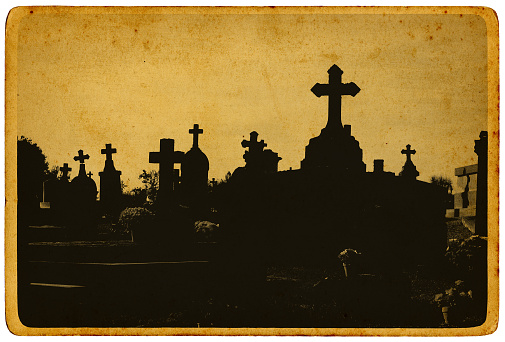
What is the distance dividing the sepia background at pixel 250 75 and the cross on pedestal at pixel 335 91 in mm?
37

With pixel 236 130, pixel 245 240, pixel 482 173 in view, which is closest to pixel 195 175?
pixel 236 130

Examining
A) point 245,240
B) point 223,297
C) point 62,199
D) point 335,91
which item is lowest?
point 223,297

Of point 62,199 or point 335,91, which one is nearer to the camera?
point 335,91

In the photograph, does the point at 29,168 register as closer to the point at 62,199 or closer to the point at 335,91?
the point at 62,199

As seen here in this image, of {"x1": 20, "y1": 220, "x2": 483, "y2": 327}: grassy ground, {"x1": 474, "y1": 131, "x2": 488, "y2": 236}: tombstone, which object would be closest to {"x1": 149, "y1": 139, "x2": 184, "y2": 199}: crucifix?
{"x1": 20, "y1": 220, "x2": 483, "y2": 327}: grassy ground

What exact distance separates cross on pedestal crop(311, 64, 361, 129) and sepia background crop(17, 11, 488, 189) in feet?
0.12

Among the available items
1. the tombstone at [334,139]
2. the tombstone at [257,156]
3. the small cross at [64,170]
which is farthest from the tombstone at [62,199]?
the tombstone at [334,139]

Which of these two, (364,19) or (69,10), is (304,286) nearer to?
(364,19)

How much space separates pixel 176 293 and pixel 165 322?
0.62 ft

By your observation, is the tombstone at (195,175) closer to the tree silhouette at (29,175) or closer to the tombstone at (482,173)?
the tree silhouette at (29,175)

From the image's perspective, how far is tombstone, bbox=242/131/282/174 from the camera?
7.63 m

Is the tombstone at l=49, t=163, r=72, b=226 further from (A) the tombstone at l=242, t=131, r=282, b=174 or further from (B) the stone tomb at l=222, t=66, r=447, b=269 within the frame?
(A) the tombstone at l=242, t=131, r=282, b=174

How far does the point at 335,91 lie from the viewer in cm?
762

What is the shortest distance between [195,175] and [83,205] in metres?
0.72
